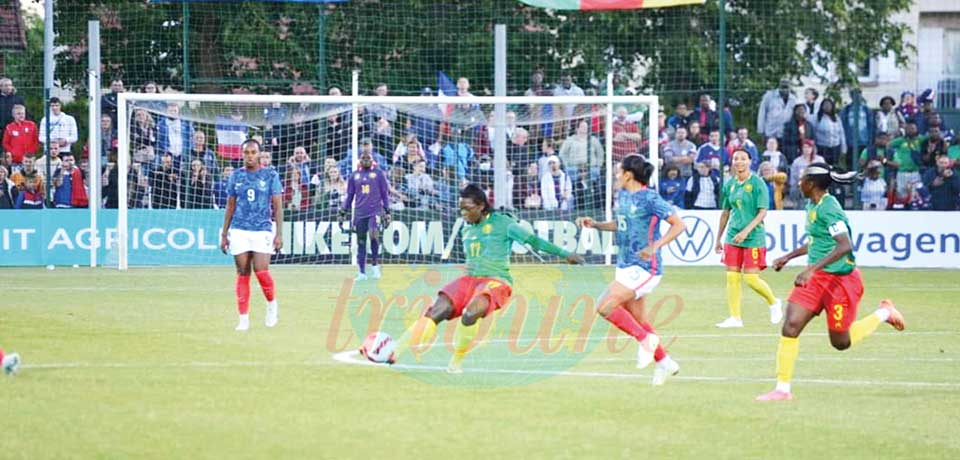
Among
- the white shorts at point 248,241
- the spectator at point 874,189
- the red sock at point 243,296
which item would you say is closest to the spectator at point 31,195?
the white shorts at point 248,241

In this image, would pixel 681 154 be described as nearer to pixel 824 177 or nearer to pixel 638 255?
pixel 638 255

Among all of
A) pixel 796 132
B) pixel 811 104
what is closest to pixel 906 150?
pixel 811 104

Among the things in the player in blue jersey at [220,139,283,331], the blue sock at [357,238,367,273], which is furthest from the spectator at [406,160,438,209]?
the player in blue jersey at [220,139,283,331]

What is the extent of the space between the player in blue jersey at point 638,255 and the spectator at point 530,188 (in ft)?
50.8

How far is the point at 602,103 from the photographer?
29453 mm

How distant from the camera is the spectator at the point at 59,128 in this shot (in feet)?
96.3

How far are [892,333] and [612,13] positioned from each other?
62.3 feet

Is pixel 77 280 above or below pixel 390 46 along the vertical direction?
below

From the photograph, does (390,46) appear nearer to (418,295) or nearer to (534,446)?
(418,295)

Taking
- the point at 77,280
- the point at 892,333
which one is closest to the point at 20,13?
the point at 77,280

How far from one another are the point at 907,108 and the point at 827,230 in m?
18.6

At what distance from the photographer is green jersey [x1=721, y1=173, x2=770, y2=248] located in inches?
744

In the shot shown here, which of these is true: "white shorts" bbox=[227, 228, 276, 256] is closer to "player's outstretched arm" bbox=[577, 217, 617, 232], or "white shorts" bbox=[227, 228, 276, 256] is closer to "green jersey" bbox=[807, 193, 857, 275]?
"player's outstretched arm" bbox=[577, 217, 617, 232]

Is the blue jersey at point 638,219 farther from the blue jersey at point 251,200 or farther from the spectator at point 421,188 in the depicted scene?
the spectator at point 421,188
